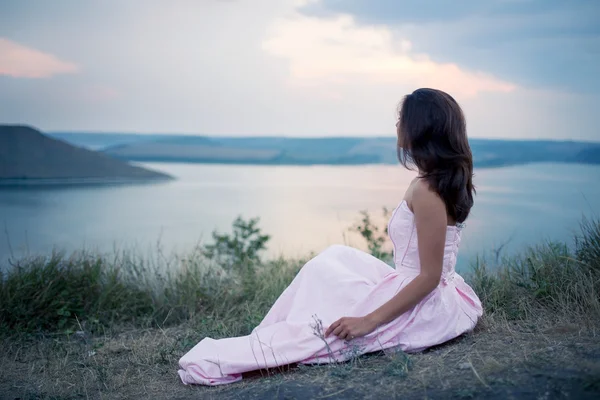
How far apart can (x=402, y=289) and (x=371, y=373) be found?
1.50 feet

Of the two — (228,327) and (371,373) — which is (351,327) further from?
(228,327)

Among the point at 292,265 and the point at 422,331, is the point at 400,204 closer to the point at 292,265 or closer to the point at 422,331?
the point at 422,331

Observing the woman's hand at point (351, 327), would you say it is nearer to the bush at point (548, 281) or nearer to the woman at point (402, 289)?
the woman at point (402, 289)

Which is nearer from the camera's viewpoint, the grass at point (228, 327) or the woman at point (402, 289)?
the grass at point (228, 327)

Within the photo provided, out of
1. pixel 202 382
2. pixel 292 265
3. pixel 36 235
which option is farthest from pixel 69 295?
pixel 202 382

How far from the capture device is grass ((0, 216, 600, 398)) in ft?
8.25

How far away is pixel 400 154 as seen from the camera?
116 inches

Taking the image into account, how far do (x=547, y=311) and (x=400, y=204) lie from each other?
151 cm

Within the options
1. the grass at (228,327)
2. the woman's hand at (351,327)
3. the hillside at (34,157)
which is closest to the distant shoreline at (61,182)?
the hillside at (34,157)

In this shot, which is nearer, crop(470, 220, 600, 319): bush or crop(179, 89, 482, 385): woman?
crop(179, 89, 482, 385): woman

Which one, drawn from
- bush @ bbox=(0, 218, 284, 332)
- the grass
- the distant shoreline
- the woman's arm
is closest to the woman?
the woman's arm

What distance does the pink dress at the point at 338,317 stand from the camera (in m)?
2.93

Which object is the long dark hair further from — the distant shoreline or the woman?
the distant shoreline

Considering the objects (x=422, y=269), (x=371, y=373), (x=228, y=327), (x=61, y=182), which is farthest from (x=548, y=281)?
(x=61, y=182)
